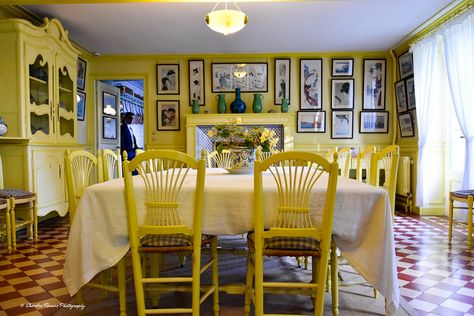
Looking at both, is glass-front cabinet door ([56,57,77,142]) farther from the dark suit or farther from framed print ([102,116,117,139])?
the dark suit

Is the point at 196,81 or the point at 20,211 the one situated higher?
the point at 196,81

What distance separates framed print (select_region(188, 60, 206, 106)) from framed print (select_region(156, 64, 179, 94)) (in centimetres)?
25

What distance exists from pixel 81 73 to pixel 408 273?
519 cm

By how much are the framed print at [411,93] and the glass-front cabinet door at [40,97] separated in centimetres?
495

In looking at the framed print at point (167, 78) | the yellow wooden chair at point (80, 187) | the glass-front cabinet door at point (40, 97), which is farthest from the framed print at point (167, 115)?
the yellow wooden chair at point (80, 187)

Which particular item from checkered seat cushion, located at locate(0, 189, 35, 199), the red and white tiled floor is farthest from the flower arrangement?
checkered seat cushion, located at locate(0, 189, 35, 199)

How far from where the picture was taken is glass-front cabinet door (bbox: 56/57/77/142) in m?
4.26

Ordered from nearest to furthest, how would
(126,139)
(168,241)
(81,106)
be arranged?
(168,241)
(81,106)
(126,139)

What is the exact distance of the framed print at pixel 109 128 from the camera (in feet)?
19.4

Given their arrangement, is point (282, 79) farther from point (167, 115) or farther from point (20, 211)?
point (20, 211)

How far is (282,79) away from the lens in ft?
18.4

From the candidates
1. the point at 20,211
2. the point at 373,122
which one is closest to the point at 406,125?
the point at 373,122

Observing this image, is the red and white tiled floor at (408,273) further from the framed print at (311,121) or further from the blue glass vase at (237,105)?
the blue glass vase at (237,105)

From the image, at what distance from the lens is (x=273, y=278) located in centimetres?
→ 240
